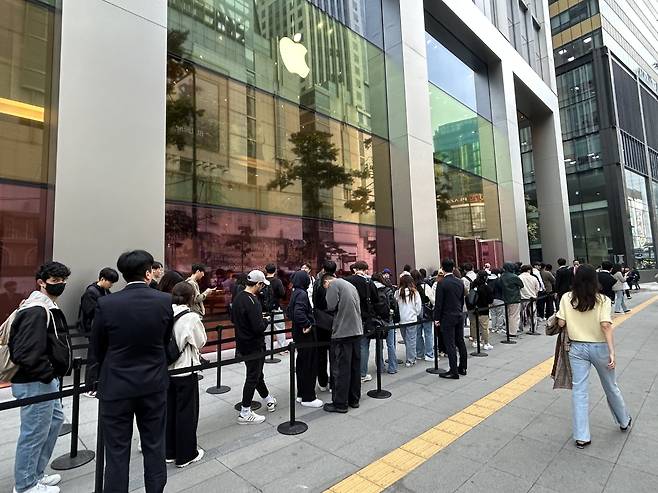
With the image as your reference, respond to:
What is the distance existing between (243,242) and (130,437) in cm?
659

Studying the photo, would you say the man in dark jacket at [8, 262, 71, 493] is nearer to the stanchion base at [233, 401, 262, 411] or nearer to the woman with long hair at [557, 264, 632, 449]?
the stanchion base at [233, 401, 262, 411]

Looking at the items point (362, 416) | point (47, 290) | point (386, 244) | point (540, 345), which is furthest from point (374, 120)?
point (47, 290)

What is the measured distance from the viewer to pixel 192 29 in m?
8.56

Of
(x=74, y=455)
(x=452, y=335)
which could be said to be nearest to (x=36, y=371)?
(x=74, y=455)

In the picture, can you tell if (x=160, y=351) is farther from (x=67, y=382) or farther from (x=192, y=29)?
(x=192, y=29)

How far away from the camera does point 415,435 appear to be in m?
3.82

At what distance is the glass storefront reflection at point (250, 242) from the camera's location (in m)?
7.82

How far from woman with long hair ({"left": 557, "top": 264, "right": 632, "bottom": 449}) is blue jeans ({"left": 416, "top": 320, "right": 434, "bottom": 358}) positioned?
357cm

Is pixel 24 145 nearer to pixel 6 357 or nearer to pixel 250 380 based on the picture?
pixel 6 357

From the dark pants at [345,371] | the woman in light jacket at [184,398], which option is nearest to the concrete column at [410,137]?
the dark pants at [345,371]

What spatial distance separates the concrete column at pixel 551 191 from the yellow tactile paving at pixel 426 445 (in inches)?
776

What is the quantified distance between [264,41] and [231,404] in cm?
950

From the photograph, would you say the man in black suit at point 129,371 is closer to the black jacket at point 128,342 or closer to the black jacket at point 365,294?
the black jacket at point 128,342

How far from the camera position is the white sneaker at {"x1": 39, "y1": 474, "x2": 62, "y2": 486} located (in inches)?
117
